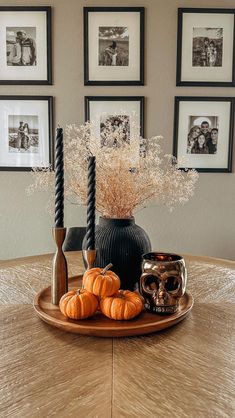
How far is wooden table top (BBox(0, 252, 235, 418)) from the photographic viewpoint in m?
0.69

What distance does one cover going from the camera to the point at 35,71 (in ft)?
8.79

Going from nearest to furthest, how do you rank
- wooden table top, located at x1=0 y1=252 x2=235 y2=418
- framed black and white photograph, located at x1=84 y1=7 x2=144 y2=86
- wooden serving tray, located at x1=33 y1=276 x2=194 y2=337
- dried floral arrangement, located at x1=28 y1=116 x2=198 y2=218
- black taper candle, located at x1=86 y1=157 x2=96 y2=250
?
wooden table top, located at x1=0 y1=252 x2=235 y2=418
wooden serving tray, located at x1=33 y1=276 x2=194 y2=337
black taper candle, located at x1=86 y1=157 x2=96 y2=250
dried floral arrangement, located at x1=28 y1=116 x2=198 y2=218
framed black and white photograph, located at x1=84 y1=7 x2=144 y2=86

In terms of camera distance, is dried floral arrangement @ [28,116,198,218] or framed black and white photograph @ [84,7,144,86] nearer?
dried floral arrangement @ [28,116,198,218]

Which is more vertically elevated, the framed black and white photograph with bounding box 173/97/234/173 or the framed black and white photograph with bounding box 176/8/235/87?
the framed black and white photograph with bounding box 176/8/235/87

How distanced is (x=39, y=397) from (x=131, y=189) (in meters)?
0.71

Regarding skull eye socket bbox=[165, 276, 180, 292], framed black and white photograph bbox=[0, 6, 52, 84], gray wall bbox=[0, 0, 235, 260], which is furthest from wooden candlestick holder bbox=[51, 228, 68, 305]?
framed black and white photograph bbox=[0, 6, 52, 84]

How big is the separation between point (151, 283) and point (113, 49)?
208 centimetres

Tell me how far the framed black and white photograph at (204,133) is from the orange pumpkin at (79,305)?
185 cm

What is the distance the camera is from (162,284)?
106 cm

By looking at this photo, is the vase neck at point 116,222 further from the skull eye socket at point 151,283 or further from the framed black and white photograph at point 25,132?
the framed black and white photograph at point 25,132

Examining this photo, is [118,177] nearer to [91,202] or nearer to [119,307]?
[91,202]

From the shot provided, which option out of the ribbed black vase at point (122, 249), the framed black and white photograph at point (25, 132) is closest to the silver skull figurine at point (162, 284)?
the ribbed black vase at point (122, 249)

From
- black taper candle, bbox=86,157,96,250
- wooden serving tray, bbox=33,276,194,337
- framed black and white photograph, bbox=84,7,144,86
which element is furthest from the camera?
framed black and white photograph, bbox=84,7,144,86

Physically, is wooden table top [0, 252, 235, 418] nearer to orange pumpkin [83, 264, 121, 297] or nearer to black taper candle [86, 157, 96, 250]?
orange pumpkin [83, 264, 121, 297]
